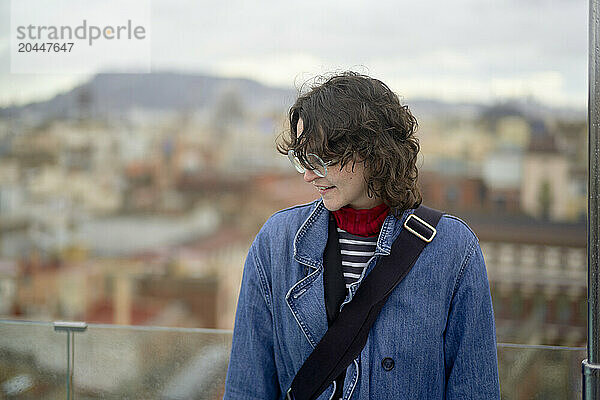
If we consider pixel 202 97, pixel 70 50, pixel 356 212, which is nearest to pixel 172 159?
pixel 202 97

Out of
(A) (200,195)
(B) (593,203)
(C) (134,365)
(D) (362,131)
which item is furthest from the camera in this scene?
(A) (200,195)

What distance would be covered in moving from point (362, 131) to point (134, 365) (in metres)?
1.08

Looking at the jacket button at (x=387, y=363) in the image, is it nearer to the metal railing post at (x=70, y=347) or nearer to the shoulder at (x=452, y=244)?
the shoulder at (x=452, y=244)

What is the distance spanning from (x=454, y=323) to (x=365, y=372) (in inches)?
5.9

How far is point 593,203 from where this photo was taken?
1093 millimetres

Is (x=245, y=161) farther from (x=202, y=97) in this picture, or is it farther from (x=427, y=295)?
(x=427, y=295)

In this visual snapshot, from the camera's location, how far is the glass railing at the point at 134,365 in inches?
66.8

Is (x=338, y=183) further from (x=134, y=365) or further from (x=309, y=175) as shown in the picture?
(x=134, y=365)

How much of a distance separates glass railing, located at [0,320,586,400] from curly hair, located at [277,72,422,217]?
2.82ft

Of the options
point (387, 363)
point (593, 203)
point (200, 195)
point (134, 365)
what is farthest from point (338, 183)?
point (200, 195)

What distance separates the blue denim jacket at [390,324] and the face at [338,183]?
0.06 metres

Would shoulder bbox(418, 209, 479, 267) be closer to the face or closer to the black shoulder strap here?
the black shoulder strap

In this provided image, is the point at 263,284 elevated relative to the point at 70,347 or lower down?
elevated

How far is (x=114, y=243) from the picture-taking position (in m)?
2.63
